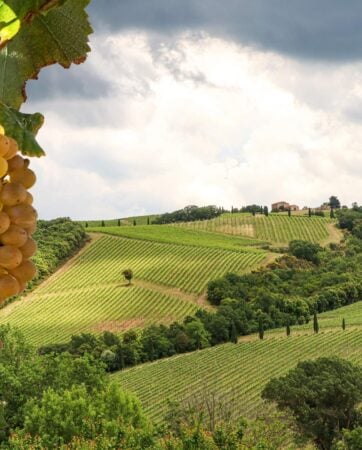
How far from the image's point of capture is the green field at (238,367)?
5906cm

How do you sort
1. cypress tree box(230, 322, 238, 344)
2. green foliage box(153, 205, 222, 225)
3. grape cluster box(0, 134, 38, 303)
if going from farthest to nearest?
green foliage box(153, 205, 222, 225)
cypress tree box(230, 322, 238, 344)
grape cluster box(0, 134, 38, 303)

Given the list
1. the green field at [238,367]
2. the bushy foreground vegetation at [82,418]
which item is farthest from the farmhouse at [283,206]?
the bushy foreground vegetation at [82,418]

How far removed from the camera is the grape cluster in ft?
4.40

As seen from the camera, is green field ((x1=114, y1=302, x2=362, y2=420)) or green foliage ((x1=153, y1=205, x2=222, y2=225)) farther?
green foliage ((x1=153, y1=205, x2=222, y2=225))

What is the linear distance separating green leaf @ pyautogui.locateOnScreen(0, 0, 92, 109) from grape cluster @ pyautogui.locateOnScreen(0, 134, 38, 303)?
1.54 ft

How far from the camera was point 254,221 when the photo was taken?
158 m

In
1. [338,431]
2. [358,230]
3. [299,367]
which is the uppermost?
[358,230]

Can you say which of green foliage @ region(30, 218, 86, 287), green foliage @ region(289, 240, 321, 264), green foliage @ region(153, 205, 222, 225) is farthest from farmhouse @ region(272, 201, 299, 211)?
green foliage @ region(30, 218, 86, 287)

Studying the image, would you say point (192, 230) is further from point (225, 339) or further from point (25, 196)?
point (25, 196)

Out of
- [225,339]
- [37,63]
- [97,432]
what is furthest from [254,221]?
[37,63]

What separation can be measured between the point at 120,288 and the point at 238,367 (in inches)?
1815

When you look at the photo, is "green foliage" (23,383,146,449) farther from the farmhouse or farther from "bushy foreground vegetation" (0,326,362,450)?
the farmhouse

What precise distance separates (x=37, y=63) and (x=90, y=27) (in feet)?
0.66

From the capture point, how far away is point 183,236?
478 feet
